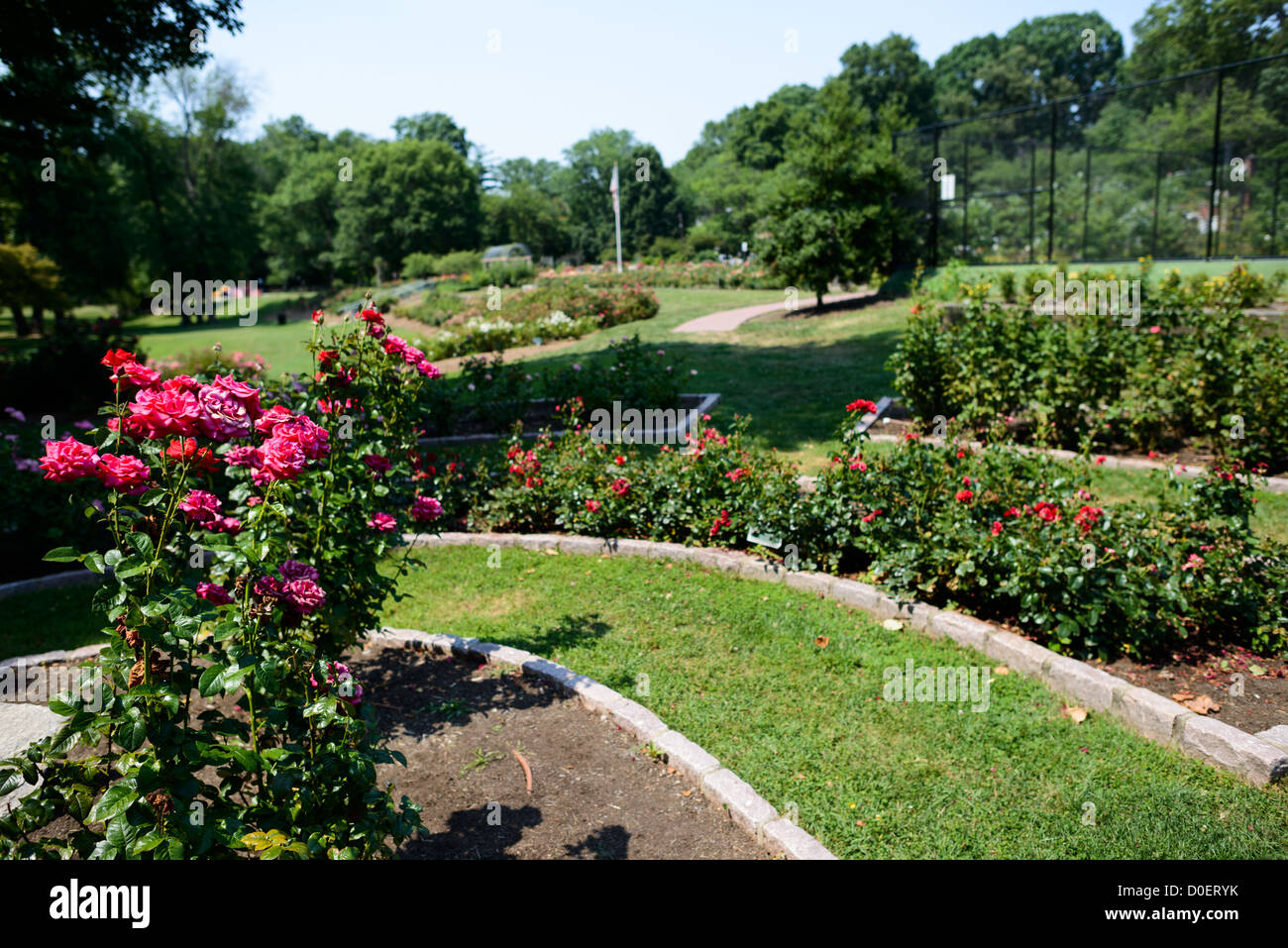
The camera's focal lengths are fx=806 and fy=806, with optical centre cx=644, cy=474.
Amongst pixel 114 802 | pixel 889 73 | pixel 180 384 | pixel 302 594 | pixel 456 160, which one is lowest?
pixel 114 802

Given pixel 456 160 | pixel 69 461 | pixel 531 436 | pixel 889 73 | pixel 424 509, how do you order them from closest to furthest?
pixel 69 461 < pixel 424 509 < pixel 531 436 < pixel 456 160 < pixel 889 73

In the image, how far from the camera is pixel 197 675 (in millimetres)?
2338

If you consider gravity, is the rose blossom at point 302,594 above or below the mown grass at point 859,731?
above

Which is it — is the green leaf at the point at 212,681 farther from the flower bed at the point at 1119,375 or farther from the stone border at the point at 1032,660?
the flower bed at the point at 1119,375

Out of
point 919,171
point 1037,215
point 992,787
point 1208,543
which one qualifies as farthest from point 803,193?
point 992,787

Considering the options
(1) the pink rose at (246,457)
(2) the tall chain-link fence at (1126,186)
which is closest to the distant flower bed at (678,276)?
(2) the tall chain-link fence at (1126,186)

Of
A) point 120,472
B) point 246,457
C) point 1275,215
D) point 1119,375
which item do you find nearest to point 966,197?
point 1275,215

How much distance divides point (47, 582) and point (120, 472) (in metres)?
5.23

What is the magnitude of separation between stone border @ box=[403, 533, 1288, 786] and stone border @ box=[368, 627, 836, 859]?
2.85 ft

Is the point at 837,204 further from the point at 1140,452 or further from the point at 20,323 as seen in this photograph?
the point at 20,323

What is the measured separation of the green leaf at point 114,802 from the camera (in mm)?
1998

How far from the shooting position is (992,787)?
335 cm
